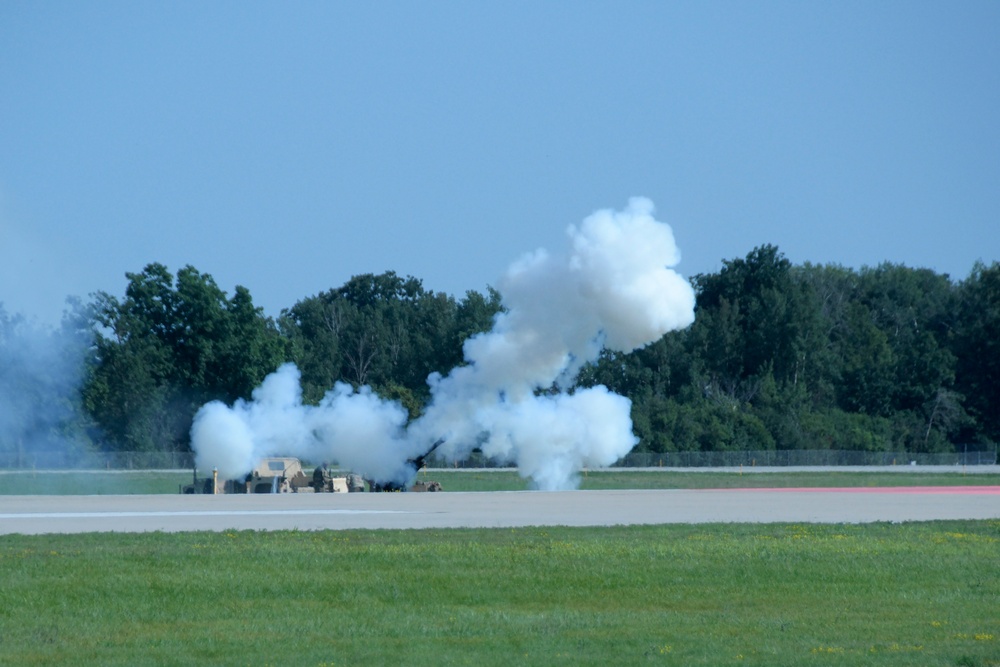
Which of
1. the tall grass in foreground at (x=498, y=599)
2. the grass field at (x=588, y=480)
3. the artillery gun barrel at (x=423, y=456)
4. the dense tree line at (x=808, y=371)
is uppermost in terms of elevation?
the dense tree line at (x=808, y=371)

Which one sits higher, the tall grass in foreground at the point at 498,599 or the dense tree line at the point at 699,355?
the dense tree line at the point at 699,355

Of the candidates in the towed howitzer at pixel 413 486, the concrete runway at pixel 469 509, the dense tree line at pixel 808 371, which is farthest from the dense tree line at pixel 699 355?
the concrete runway at pixel 469 509

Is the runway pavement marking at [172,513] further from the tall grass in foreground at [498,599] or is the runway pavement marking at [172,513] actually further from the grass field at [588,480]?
the grass field at [588,480]

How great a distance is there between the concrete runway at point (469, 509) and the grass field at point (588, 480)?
32.6 feet

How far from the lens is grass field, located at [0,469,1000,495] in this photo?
5638cm

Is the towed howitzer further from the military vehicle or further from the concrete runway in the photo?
the concrete runway

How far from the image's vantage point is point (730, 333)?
10506cm

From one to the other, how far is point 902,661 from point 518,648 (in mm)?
4526

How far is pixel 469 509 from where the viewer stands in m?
38.1

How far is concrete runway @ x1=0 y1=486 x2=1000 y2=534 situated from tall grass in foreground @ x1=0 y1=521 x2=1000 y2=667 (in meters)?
4.04

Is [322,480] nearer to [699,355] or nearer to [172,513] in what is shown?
[172,513]

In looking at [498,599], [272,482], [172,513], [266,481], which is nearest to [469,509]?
[172,513]

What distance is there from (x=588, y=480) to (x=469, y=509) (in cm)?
2801

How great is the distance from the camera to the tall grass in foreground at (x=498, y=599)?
15039 millimetres
